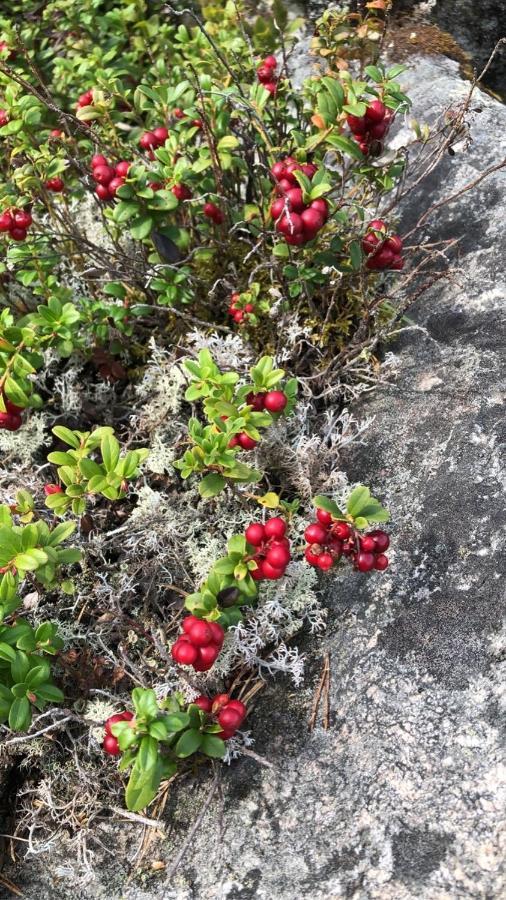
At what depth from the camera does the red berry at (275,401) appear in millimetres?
2014

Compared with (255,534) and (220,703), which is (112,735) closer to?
(220,703)

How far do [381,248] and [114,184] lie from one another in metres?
0.86

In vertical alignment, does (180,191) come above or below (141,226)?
above

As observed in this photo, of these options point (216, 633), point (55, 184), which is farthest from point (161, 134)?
point (216, 633)

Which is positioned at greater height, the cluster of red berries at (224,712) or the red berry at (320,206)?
the red berry at (320,206)

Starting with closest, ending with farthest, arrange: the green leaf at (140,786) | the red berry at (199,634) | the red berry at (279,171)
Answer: the green leaf at (140,786) → the red berry at (199,634) → the red berry at (279,171)

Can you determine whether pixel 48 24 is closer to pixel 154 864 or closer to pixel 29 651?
pixel 29 651

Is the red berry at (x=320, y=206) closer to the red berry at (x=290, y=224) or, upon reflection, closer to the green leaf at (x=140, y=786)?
the red berry at (x=290, y=224)

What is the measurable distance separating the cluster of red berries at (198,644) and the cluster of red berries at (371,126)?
5.11 feet

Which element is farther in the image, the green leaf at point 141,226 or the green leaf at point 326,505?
the green leaf at point 141,226

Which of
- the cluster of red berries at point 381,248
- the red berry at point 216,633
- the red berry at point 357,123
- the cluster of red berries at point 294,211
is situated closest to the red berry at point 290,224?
the cluster of red berries at point 294,211

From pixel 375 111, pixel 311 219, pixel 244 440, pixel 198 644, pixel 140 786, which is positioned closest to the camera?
pixel 140 786

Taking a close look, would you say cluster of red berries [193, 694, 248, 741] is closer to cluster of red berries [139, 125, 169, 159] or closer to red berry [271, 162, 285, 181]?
red berry [271, 162, 285, 181]

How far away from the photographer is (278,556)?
5.76ft
